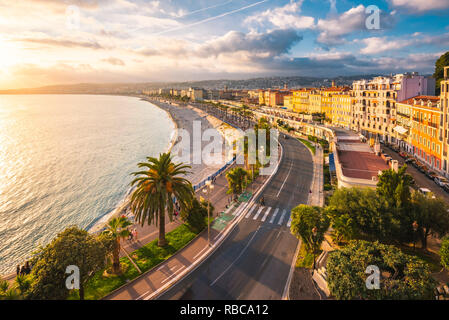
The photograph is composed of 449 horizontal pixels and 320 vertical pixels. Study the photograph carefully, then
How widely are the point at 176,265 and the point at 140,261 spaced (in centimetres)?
378

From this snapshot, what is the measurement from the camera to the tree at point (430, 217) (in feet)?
77.8

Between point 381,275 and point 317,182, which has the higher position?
point 317,182

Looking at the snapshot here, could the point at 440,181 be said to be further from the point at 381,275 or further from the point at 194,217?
the point at 194,217

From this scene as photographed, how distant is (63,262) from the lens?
18.5 m

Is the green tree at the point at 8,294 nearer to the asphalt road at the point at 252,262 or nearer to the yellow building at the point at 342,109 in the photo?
the asphalt road at the point at 252,262

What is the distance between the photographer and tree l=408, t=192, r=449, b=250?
933 inches

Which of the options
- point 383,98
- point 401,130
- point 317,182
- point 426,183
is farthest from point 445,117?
point 383,98

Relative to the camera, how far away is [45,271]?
18.0 m

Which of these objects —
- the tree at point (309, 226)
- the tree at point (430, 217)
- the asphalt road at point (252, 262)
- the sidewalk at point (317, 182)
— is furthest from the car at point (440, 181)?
the tree at point (309, 226)

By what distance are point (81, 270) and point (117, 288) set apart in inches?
163

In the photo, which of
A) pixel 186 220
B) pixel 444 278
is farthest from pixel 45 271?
pixel 444 278

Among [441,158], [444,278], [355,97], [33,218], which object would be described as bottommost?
[33,218]

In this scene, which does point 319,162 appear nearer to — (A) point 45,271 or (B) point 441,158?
(B) point 441,158

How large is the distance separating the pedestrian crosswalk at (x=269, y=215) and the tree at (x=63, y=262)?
19.4 m
